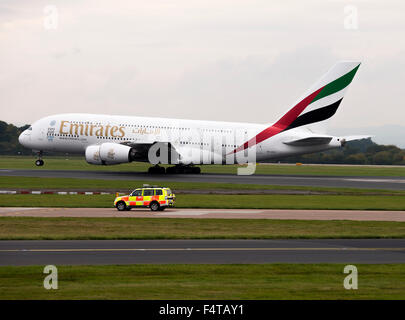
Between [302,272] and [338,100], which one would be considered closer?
[302,272]

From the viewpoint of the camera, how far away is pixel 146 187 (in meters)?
43.3

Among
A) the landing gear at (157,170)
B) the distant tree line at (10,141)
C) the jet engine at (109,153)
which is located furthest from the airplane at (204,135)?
the distant tree line at (10,141)

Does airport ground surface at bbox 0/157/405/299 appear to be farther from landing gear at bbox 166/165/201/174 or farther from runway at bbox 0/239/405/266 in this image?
landing gear at bbox 166/165/201/174

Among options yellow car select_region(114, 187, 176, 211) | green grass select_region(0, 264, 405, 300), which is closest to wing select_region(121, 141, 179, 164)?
yellow car select_region(114, 187, 176, 211)

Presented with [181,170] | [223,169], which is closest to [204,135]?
[181,170]

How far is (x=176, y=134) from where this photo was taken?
232ft

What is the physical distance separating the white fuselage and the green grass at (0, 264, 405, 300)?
4689 centimetres

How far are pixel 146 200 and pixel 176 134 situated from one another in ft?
92.7

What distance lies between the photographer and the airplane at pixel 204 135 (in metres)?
68.2

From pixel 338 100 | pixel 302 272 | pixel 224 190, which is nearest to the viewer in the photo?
pixel 302 272
